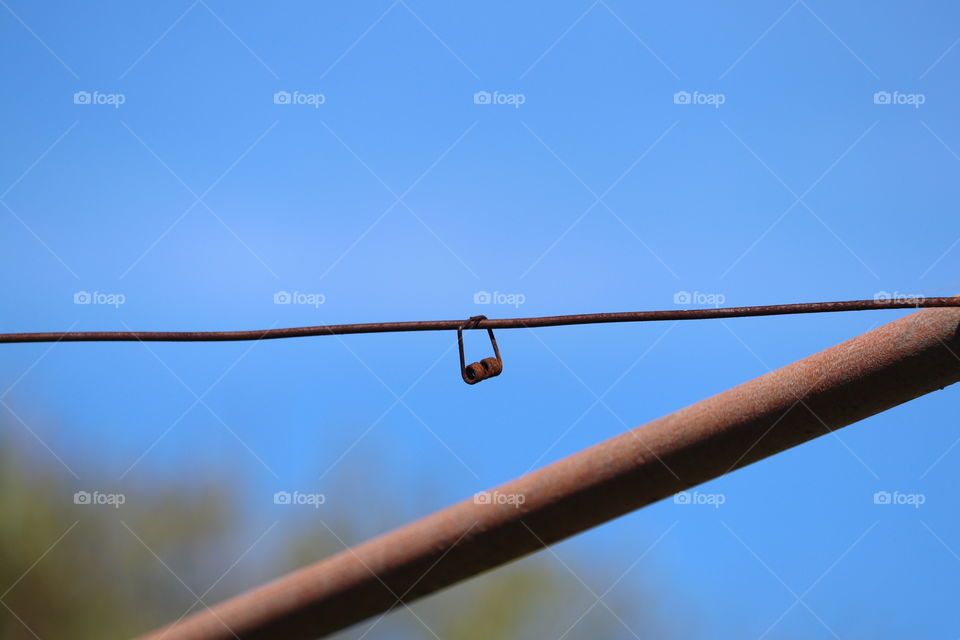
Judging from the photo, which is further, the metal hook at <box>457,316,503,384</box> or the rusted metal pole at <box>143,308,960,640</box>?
the metal hook at <box>457,316,503,384</box>

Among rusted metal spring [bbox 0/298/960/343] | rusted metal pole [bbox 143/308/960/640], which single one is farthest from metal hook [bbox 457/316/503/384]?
rusted metal pole [bbox 143/308/960/640]

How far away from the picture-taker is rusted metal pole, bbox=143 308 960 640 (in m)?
2.14

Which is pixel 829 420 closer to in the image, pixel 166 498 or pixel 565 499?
pixel 565 499

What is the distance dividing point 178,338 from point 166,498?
46.7 ft

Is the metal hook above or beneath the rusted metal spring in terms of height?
beneath

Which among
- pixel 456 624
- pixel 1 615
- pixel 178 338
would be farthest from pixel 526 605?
pixel 178 338

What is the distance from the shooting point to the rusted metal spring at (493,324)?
251 centimetres

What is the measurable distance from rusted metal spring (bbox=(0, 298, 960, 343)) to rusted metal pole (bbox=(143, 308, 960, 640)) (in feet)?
0.59

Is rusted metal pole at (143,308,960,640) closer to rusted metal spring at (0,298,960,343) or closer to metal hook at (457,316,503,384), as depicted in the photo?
rusted metal spring at (0,298,960,343)

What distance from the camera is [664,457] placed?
216 cm

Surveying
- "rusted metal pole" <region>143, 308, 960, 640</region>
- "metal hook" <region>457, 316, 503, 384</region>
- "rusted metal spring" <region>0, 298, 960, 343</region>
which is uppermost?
"rusted metal spring" <region>0, 298, 960, 343</region>

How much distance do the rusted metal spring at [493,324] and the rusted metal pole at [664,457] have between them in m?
0.18

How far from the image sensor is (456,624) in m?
17.4

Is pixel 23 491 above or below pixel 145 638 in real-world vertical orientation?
above
